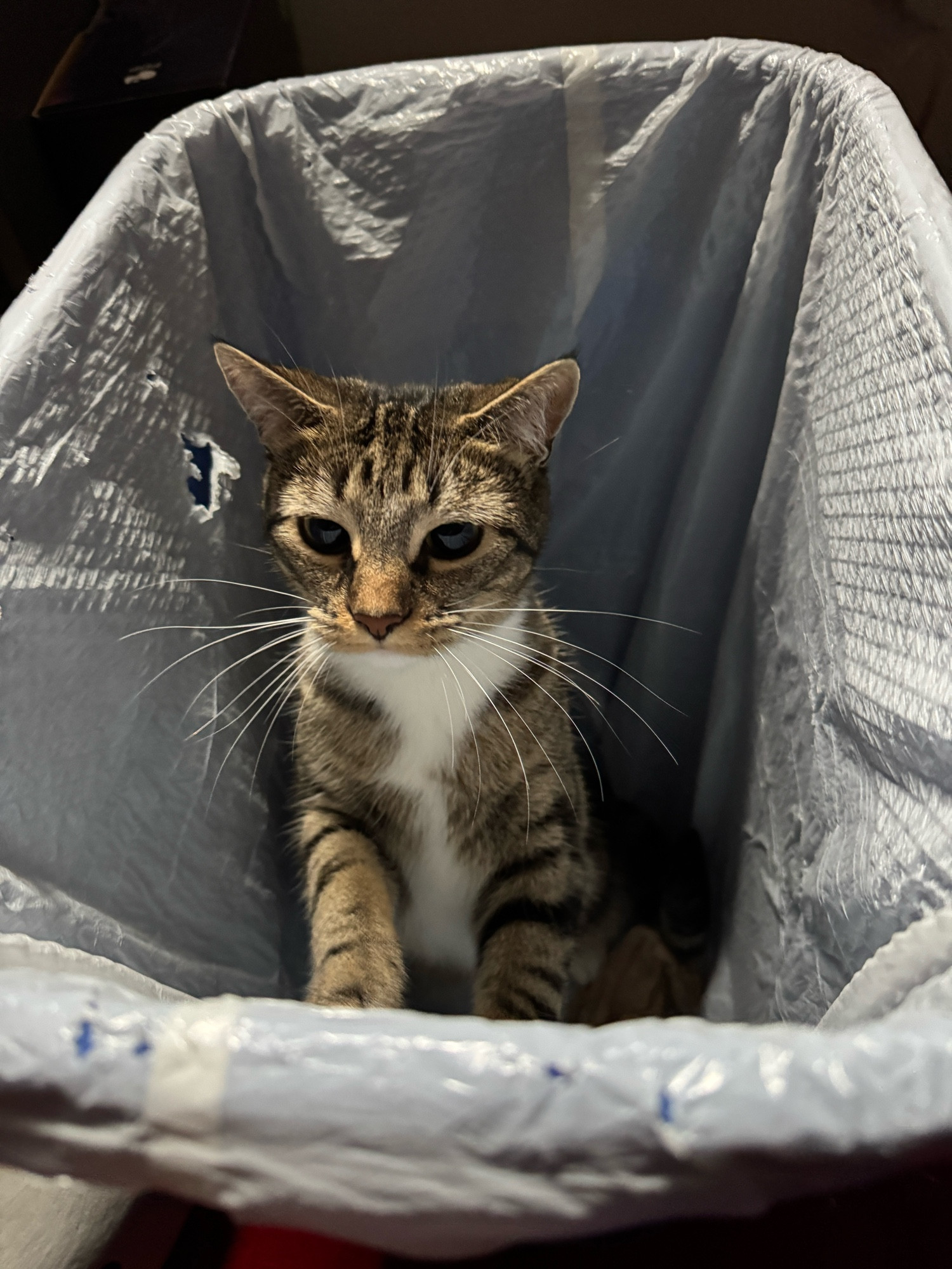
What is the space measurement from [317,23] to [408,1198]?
6.51ft

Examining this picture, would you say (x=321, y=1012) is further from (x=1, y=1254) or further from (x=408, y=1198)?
(x=1, y=1254)

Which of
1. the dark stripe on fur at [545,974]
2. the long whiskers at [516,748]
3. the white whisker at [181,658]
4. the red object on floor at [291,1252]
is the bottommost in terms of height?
the red object on floor at [291,1252]

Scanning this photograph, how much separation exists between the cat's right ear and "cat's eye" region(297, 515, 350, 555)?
9 cm

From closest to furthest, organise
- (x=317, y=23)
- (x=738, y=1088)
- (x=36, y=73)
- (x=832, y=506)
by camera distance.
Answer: (x=738, y=1088)
(x=832, y=506)
(x=36, y=73)
(x=317, y=23)

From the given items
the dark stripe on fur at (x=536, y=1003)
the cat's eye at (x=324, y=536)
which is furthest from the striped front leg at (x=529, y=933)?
the cat's eye at (x=324, y=536)

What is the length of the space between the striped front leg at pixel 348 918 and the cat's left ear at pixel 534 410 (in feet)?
1.53

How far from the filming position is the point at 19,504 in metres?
0.73

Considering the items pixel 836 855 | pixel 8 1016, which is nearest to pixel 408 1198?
pixel 8 1016

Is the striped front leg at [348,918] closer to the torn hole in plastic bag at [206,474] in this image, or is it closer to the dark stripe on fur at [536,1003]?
the dark stripe on fur at [536,1003]

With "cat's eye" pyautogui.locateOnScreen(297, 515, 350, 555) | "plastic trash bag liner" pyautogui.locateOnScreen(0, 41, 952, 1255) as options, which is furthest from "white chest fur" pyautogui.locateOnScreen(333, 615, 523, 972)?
"plastic trash bag liner" pyautogui.locateOnScreen(0, 41, 952, 1255)

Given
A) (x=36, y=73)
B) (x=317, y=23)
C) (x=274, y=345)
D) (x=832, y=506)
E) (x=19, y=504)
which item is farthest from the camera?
(x=317, y=23)

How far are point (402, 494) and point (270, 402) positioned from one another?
0.18 m

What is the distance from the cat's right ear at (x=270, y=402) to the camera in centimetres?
81

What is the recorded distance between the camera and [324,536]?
85 centimetres
